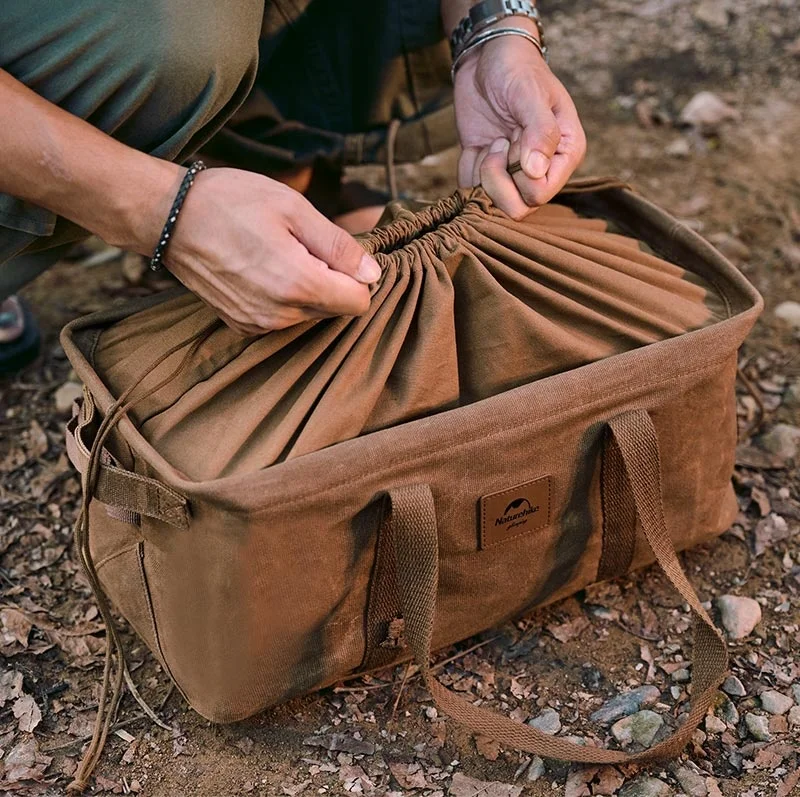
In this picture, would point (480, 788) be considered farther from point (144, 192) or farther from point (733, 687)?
point (144, 192)

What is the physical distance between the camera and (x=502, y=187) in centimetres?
146

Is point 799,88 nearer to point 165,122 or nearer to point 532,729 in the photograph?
point 165,122

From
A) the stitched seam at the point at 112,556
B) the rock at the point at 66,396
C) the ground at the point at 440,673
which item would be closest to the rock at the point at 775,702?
the ground at the point at 440,673

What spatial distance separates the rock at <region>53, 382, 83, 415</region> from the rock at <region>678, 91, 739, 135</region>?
5.28 ft

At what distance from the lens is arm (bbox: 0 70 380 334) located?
4.02ft

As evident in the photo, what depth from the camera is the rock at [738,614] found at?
59.1 inches

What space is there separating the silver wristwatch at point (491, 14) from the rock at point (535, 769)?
1.08m

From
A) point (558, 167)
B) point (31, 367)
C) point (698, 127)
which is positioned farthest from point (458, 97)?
point (698, 127)

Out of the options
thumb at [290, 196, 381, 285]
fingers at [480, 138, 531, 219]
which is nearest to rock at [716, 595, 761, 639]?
fingers at [480, 138, 531, 219]

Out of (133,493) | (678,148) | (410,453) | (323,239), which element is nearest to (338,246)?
(323,239)

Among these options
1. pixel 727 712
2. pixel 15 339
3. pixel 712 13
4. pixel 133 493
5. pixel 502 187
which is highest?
pixel 502 187

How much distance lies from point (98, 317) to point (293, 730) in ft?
1.98

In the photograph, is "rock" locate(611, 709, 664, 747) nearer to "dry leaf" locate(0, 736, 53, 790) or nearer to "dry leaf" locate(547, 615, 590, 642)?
"dry leaf" locate(547, 615, 590, 642)

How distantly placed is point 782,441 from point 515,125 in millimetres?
722
